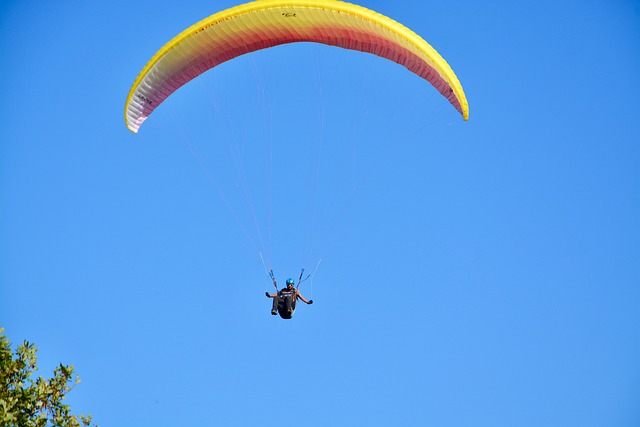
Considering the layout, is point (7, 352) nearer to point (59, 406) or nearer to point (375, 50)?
point (59, 406)

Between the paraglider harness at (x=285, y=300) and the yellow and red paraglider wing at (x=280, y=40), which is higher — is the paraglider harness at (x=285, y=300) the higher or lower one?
the lower one

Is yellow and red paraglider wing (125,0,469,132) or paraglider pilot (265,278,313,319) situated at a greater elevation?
yellow and red paraglider wing (125,0,469,132)

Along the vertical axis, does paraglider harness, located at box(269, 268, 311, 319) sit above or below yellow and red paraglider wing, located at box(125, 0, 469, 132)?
below

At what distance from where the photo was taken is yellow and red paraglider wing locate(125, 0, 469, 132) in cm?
2597

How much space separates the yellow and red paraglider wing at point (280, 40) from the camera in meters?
26.0

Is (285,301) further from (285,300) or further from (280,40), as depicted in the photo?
(280,40)

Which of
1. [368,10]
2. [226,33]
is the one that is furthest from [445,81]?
[226,33]

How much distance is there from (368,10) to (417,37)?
1.45 meters

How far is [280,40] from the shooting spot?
27.3 meters

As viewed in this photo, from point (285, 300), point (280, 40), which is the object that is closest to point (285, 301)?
point (285, 300)

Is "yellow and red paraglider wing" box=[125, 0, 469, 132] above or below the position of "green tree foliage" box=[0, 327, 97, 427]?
above

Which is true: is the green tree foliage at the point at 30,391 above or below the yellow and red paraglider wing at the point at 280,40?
below

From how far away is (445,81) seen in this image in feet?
90.0

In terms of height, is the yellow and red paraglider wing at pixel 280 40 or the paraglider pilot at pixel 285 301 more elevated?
the yellow and red paraglider wing at pixel 280 40
